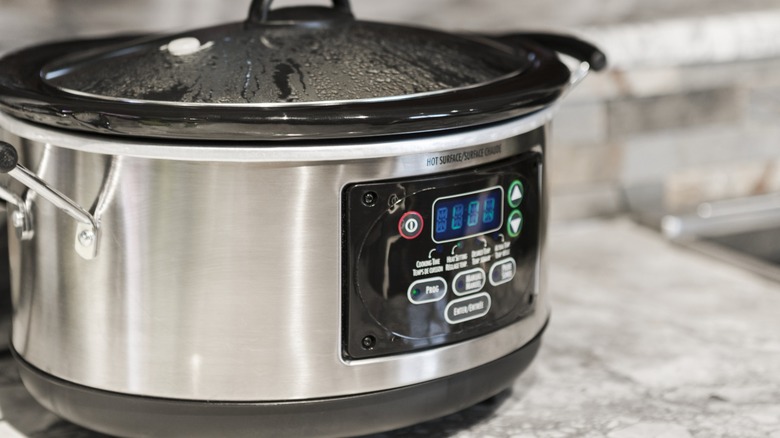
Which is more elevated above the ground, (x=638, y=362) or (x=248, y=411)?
(x=248, y=411)

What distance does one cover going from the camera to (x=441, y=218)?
690 millimetres

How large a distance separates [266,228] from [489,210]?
167 millimetres

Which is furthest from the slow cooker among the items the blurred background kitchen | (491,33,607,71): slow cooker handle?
the blurred background kitchen

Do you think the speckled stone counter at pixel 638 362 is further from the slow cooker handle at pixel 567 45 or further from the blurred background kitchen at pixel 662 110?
the slow cooker handle at pixel 567 45

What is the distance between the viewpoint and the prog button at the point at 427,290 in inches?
27.2

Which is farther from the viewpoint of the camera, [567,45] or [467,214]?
[567,45]

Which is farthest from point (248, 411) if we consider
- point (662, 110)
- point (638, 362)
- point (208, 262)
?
point (662, 110)

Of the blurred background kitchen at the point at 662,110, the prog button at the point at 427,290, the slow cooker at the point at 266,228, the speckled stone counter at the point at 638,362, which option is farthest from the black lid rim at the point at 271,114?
the blurred background kitchen at the point at 662,110

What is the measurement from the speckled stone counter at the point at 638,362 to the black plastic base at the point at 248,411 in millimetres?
76

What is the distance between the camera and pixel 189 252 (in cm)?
65

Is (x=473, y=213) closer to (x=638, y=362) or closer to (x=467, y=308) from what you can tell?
(x=467, y=308)

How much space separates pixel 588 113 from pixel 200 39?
0.69 metres

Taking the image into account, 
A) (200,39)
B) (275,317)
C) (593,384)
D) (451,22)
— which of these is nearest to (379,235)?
(275,317)

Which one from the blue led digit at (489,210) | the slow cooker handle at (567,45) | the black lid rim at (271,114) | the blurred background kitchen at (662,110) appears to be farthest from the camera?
the blurred background kitchen at (662,110)
